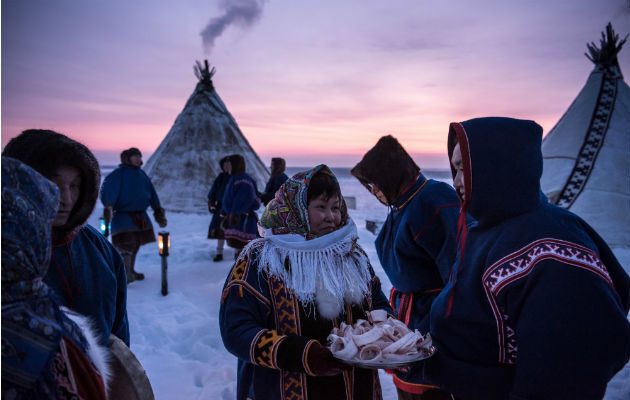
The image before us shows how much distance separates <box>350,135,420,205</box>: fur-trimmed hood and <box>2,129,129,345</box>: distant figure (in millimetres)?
1836

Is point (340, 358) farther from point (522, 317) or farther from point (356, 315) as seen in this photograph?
point (522, 317)

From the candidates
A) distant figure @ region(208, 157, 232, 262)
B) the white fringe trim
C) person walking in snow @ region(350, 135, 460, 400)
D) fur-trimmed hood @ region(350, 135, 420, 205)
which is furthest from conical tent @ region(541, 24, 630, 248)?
the white fringe trim

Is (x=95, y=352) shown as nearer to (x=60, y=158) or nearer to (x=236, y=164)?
(x=60, y=158)

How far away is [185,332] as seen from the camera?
4227 millimetres

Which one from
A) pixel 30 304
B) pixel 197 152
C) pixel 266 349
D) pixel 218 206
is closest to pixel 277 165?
pixel 218 206

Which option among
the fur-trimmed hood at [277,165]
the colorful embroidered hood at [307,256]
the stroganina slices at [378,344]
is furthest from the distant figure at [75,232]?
the fur-trimmed hood at [277,165]

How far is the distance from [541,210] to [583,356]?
449 millimetres

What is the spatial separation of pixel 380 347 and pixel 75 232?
1326 millimetres

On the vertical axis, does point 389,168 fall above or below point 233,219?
above

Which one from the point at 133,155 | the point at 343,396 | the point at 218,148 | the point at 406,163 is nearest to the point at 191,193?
the point at 218,148

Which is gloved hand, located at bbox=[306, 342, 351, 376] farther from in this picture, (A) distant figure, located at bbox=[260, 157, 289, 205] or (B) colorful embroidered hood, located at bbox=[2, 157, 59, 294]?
(A) distant figure, located at bbox=[260, 157, 289, 205]

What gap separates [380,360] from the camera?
1.33 meters

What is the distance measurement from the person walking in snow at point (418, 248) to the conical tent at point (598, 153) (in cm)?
814

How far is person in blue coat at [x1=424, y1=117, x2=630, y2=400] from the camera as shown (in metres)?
1.04
